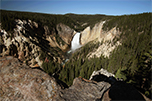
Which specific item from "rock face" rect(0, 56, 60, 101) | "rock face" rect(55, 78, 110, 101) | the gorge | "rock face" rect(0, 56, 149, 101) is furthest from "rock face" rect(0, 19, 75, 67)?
"rock face" rect(55, 78, 110, 101)

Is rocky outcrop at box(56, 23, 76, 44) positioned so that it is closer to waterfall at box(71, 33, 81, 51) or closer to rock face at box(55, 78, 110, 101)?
waterfall at box(71, 33, 81, 51)

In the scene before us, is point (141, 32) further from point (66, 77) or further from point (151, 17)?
point (66, 77)

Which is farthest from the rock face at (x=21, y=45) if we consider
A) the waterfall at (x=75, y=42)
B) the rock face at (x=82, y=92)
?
the rock face at (x=82, y=92)

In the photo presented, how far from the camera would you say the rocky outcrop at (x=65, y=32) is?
6406 cm

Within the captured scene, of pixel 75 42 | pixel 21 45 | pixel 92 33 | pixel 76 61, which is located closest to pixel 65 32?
pixel 75 42

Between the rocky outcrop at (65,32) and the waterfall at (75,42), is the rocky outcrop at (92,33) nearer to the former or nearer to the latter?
the waterfall at (75,42)

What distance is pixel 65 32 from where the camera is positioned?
65.4m

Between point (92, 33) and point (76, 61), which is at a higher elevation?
point (92, 33)

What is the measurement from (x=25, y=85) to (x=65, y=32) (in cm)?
6401

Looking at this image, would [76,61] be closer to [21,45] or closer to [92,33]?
[92,33]

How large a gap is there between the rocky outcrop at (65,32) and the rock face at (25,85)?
195ft

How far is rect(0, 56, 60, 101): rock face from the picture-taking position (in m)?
3.55

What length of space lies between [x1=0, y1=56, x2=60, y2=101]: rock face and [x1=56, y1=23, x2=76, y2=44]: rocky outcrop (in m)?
59.5

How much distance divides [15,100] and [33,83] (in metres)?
→ 0.90
